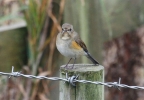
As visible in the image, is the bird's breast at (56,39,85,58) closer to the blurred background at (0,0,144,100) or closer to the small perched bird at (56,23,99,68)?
the small perched bird at (56,23,99,68)

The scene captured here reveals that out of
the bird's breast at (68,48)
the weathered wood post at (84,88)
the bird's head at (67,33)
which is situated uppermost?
the bird's head at (67,33)

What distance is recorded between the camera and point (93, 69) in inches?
115

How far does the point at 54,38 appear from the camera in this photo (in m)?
5.97

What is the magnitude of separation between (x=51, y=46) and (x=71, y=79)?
323 cm

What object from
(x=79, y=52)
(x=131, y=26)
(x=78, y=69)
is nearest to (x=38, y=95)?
(x=131, y=26)

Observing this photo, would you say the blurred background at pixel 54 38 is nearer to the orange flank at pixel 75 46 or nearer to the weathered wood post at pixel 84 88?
the orange flank at pixel 75 46

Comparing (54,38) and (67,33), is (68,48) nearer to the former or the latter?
(67,33)

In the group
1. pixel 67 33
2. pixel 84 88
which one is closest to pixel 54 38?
pixel 67 33

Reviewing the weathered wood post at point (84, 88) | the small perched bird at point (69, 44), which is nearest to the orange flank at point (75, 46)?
the small perched bird at point (69, 44)

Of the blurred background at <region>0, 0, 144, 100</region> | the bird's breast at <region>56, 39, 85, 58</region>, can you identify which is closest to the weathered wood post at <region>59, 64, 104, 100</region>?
the bird's breast at <region>56, 39, 85, 58</region>

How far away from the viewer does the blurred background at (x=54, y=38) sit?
568 centimetres

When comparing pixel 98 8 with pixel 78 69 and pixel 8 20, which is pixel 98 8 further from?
pixel 78 69

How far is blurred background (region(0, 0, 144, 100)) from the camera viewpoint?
5.68m

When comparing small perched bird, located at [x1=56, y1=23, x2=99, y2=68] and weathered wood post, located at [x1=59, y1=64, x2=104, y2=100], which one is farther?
small perched bird, located at [x1=56, y1=23, x2=99, y2=68]
